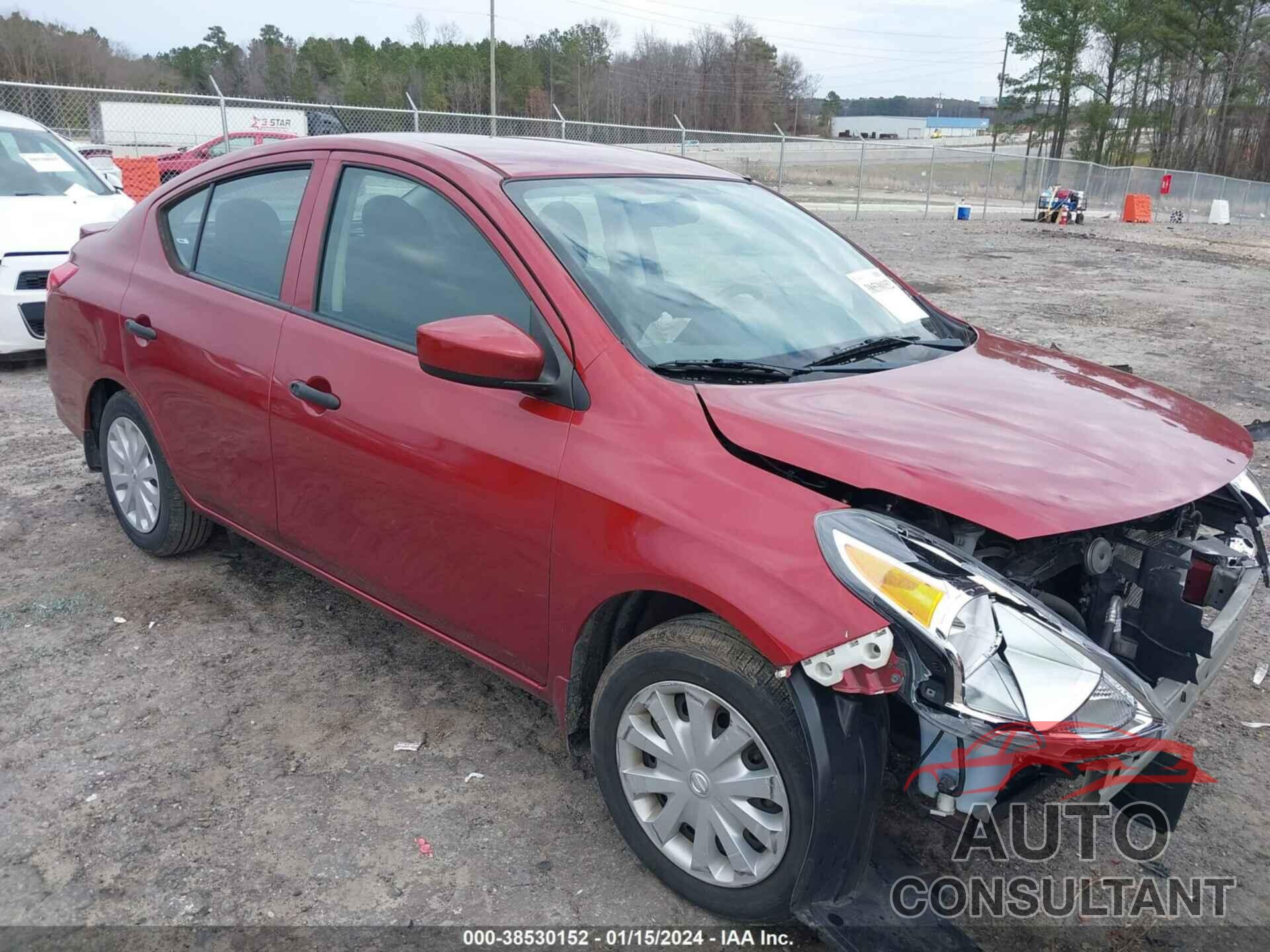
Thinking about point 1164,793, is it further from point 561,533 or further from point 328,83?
point 328,83

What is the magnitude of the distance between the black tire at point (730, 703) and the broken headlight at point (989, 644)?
11.9 inches

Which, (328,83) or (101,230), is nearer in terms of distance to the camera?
(101,230)

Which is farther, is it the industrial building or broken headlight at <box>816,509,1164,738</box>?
the industrial building

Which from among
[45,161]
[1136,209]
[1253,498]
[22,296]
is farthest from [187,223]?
[1136,209]

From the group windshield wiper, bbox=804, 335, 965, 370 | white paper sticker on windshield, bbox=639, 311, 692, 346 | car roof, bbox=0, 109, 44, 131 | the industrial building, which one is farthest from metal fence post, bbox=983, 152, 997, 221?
the industrial building

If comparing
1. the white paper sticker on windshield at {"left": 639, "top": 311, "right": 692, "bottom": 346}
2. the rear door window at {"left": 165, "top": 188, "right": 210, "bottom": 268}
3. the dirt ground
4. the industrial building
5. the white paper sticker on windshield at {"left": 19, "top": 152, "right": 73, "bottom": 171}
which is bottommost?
the dirt ground

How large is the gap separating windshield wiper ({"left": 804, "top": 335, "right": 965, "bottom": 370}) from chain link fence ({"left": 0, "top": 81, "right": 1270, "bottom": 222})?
11.9ft

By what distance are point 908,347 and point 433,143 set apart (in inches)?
64.3

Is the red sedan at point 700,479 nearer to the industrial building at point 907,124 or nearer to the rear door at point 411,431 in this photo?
the rear door at point 411,431

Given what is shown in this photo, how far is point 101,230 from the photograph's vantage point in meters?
4.55

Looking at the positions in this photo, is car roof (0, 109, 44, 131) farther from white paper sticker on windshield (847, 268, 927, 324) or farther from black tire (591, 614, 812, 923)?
black tire (591, 614, 812, 923)

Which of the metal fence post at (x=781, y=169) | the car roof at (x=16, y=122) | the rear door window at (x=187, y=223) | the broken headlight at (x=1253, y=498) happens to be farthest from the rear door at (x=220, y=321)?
the metal fence post at (x=781, y=169)

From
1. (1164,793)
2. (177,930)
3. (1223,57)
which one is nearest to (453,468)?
(177,930)

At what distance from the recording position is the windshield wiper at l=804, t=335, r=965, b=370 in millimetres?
2797
